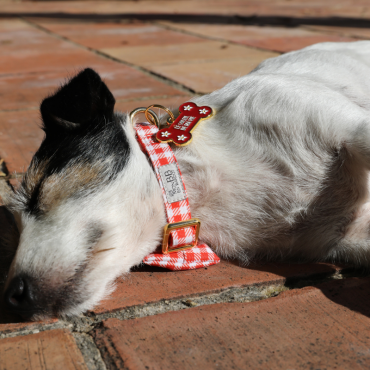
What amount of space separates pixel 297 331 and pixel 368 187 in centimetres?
77

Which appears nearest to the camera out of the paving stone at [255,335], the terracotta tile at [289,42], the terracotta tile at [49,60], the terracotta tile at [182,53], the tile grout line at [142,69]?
the paving stone at [255,335]

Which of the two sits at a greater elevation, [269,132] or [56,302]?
[269,132]

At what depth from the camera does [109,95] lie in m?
2.04

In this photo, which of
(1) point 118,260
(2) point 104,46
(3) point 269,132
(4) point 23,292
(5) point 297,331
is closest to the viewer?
(5) point 297,331

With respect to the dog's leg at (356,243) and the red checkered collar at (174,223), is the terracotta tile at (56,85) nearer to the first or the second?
the red checkered collar at (174,223)

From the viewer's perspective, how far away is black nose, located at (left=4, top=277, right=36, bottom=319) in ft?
5.44

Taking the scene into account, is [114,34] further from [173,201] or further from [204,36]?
[173,201]

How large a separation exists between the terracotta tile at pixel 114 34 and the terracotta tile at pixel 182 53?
316mm

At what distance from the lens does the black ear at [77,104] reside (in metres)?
1.95

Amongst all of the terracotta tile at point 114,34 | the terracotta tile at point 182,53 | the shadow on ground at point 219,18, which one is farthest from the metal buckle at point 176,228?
the shadow on ground at point 219,18

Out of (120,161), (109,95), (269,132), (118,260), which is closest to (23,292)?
(118,260)

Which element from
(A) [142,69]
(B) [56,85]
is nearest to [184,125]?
(B) [56,85]

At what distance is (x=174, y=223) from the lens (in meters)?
1.96

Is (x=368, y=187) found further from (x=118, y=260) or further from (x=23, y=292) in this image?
(x=23, y=292)
